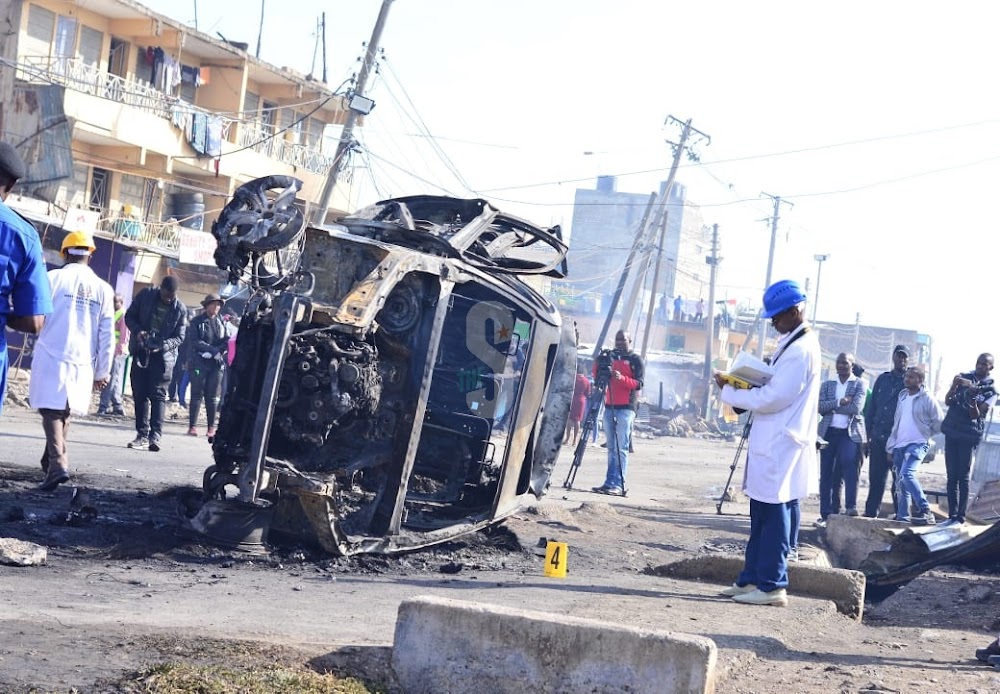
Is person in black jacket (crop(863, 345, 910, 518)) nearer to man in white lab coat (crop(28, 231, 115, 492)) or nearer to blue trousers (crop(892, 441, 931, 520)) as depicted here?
blue trousers (crop(892, 441, 931, 520))

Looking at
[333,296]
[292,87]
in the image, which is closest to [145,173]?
[292,87]

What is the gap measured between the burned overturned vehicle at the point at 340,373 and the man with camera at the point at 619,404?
6479mm

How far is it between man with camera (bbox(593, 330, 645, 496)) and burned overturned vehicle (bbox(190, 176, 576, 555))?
648 cm

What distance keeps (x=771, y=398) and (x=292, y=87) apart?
34.2 metres

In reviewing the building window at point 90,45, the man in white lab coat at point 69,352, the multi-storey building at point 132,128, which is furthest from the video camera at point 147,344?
the building window at point 90,45

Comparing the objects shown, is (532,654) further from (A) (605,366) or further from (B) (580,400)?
(B) (580,400)

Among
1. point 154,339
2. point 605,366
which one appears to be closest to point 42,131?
point 154,339

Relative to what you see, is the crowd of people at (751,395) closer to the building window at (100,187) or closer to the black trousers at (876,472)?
the black trousers at (876,472)

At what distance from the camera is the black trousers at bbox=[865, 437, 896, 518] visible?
45.0 feet

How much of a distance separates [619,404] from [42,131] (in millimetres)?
17549

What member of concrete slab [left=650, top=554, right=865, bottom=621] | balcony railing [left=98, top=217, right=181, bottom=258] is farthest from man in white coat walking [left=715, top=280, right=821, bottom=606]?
balcony railing [left=98, top=217, right=181, bottom=258]

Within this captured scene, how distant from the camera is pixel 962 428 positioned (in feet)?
41.8

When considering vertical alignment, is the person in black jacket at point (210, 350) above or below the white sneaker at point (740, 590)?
above

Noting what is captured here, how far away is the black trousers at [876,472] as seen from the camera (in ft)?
45.0
